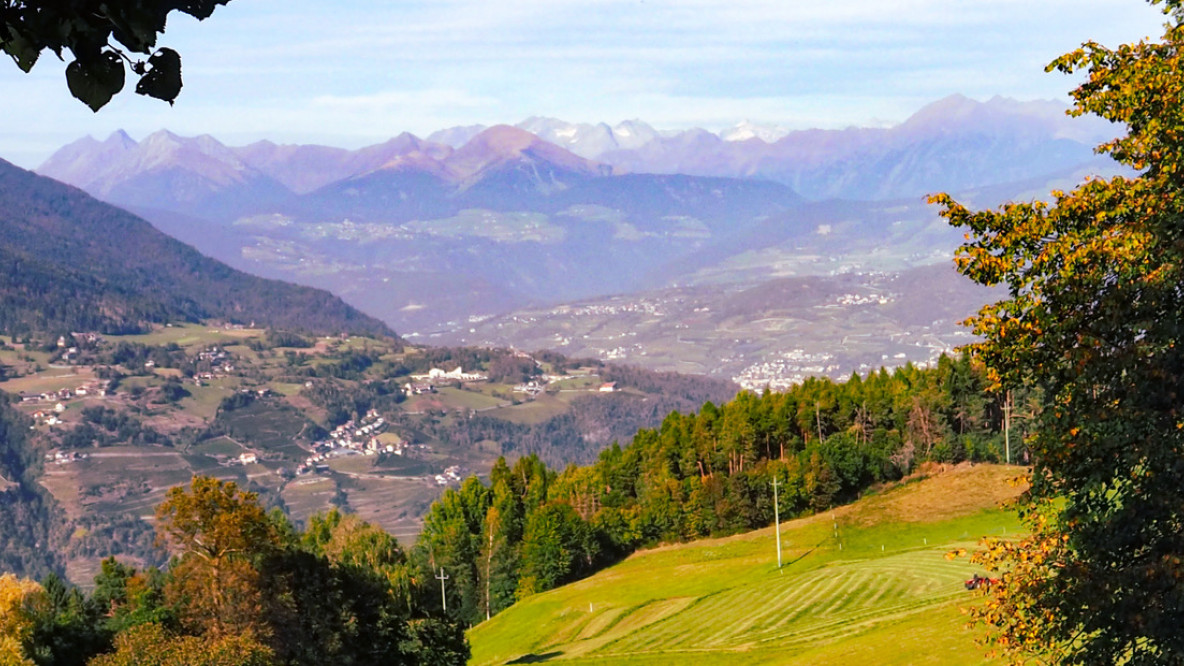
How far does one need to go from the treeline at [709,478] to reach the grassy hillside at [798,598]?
162 inches

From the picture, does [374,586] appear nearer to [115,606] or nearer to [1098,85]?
[115,606]

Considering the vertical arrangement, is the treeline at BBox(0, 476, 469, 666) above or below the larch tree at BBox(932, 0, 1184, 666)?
below

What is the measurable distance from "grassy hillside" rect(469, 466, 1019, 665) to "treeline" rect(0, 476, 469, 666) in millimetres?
12208

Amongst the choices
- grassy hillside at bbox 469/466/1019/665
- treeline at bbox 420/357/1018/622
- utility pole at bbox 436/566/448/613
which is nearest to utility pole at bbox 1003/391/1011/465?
treeline at bbox 420/357/1018/622

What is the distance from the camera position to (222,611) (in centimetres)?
3928

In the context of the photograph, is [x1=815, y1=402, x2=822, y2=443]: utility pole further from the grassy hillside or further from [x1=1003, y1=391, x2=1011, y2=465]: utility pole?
[x1=1003, y1=391, x2=1011, y2=465]: utility pole

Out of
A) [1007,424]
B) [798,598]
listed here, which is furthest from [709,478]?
[798,598]

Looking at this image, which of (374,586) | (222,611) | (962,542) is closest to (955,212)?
(222,611)

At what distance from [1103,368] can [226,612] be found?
103 ft

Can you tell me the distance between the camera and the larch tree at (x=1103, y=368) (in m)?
16.0

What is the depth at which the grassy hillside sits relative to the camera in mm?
46875

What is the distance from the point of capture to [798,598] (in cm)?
6350

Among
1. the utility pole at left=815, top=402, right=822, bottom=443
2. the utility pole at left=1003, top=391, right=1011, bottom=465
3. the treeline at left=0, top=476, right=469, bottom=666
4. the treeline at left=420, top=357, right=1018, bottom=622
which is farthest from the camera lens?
the utility pole at left=815, top=402, right=822, bottom=443

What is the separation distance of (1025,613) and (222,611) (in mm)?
29407
